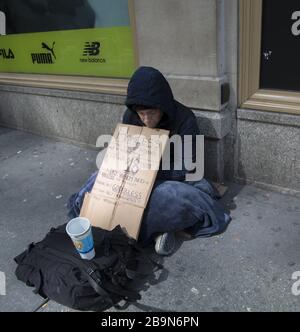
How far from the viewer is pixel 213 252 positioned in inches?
107

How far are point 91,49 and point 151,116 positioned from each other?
1.72 meters

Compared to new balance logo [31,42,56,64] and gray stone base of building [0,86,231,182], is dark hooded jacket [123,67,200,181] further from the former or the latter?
new balance logo [31,42,56,64]

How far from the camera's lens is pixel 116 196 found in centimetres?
283

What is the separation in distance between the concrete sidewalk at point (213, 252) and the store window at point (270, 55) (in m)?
0.86

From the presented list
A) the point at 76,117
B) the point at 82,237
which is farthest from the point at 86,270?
the point at 76,117

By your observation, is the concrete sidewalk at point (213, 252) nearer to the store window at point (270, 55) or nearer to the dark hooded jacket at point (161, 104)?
the dark hooded jacket at point (161, 104)

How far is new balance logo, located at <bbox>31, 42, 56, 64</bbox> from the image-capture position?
4496mm

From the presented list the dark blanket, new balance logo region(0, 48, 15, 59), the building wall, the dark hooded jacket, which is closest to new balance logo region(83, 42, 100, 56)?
the building wall

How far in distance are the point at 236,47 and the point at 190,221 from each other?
1.46 m

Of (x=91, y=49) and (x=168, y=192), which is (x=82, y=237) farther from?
(x=91, y=49)

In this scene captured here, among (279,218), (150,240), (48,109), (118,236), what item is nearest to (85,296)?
(118,236)

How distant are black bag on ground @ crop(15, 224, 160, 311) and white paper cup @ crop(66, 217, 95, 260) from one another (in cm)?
5

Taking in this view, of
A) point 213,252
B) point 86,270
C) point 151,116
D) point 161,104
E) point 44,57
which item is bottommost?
point 213,252

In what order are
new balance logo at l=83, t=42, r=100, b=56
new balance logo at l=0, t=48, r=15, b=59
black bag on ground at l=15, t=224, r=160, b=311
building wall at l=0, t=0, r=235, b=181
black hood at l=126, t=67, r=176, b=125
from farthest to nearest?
new balance logo at l=0, t=48, r=15, b=59
new balance logo at l=83, t=42, r=100, b=56
building wall at l=0, t=0, r=235, b=181
black hood at l=126, t=67, r=176, b=125
black bag on ground at l=15, t=224, r=160, b=311
